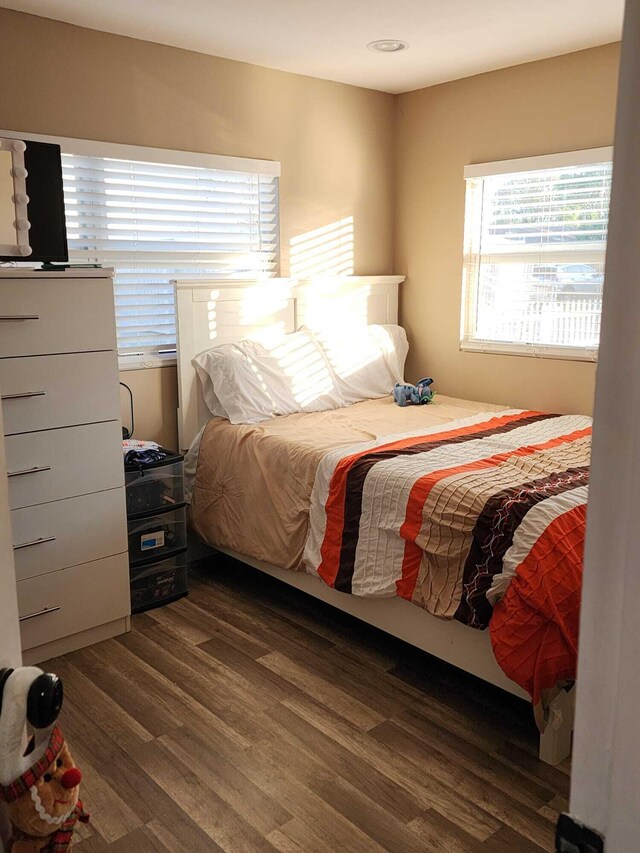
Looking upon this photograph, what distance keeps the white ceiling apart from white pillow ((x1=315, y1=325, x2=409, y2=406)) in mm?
1363

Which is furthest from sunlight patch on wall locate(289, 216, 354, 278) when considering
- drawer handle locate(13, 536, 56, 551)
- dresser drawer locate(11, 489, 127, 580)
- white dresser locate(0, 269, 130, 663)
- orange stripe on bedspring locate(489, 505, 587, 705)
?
orange stripe on bedspring locate(489, 505, 587, 705)

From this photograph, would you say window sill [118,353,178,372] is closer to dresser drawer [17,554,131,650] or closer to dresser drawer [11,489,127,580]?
dresser drawer [11,489,127,580]

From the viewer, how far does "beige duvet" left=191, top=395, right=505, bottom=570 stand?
2963mm

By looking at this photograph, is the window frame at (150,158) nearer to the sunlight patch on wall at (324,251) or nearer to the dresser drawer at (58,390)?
the sunlight patch on wall at (324,251)

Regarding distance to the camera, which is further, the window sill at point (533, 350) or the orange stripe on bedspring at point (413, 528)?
the window sill at point (533, 350)

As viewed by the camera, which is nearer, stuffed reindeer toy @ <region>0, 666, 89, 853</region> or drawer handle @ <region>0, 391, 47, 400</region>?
stuffed reindeer toy @ <region>0, 666, 89, 853</region>

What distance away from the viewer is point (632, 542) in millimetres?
455

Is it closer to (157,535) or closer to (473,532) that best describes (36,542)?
(157,535)

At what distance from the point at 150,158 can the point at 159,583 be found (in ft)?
6.26

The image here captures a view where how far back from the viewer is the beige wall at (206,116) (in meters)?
3.02

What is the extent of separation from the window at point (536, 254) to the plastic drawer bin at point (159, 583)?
2.04 metres

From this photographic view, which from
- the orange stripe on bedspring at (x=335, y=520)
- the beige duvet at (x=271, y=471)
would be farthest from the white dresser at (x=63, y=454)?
the orange stripe on bedspring at (x=335, y=520)

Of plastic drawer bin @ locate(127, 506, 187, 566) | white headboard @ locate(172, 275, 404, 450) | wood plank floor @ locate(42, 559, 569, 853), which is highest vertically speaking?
white headboard @ locate(172, 275, 404, 450)

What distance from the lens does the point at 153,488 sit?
3191 mm
